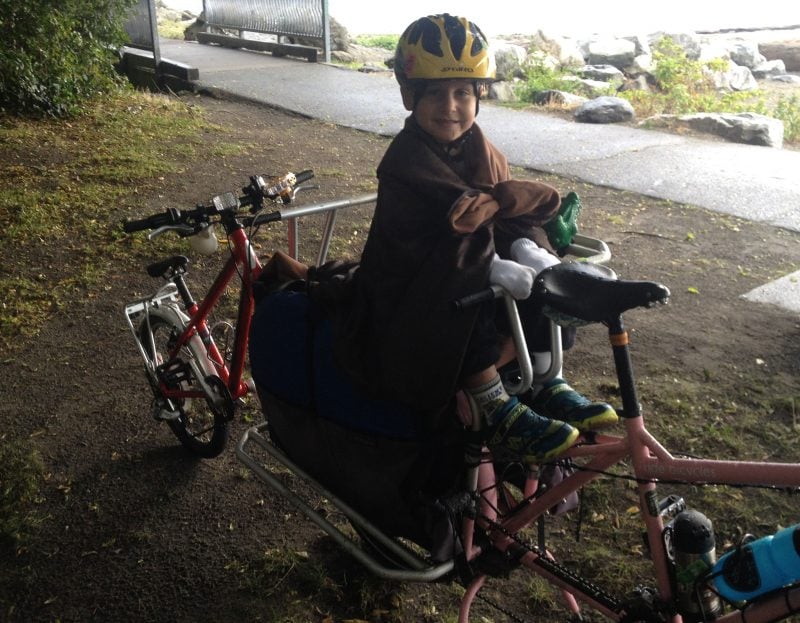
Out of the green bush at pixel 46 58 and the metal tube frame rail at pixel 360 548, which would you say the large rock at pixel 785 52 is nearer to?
the green bush at pixel 46 58

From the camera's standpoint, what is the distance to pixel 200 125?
9469mm

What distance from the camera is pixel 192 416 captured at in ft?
12.8

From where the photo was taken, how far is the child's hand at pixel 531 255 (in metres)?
2.30

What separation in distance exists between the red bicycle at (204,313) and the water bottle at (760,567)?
1.68m

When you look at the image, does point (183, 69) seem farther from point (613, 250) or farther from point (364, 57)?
point (613, 250)

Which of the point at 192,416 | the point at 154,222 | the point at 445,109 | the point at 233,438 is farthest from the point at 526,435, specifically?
the point at 192,416

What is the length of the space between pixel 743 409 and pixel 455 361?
228 cm

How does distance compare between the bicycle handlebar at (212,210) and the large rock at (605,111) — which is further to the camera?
the large rock at (605,111)

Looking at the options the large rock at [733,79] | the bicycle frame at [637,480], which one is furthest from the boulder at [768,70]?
the bicycle frame at [637,480]

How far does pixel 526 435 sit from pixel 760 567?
67 cm

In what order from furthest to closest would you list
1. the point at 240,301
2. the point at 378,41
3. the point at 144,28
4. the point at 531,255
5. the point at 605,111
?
the point at 378,41 → the point at 144,28 → the point at 605,111 → the point at 240,301 → the point at 531,255

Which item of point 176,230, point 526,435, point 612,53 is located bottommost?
point 526,435

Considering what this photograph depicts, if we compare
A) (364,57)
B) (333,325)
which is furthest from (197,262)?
(364,57)

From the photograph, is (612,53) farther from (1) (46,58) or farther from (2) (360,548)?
(2) (360,548)
